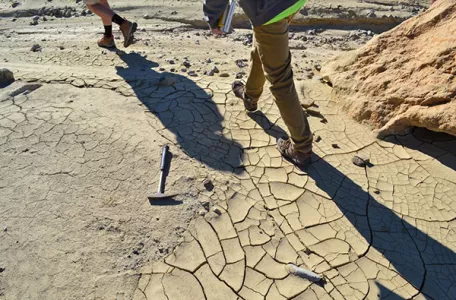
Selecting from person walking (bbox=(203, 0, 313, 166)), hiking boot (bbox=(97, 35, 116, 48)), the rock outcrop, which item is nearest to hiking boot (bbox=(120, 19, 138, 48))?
hiking boot (bbox=(97, 35, 116, 48))

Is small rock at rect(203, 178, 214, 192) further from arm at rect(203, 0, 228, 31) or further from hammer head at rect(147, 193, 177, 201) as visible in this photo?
arm at rect(203, 0, 228, 31)

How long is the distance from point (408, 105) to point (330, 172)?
71 cm

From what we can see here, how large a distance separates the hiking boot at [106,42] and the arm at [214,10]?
240 centimetres

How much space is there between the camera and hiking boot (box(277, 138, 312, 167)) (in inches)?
95.3

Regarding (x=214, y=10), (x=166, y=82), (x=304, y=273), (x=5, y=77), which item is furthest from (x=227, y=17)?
(x=5, y=77)

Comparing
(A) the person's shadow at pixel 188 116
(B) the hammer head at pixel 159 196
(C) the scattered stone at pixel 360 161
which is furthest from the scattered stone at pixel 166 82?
(C) the scattered stone at pixel 360 161

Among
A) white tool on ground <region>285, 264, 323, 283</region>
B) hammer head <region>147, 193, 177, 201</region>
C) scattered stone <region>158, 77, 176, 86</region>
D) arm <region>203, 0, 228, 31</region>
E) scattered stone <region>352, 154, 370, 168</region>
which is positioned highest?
arm <region>203, 0, 228, 31</region>

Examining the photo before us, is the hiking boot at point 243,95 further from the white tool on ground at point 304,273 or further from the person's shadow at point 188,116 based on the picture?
the white tool on ground at point 304,273

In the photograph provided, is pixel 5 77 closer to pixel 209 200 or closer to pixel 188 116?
pixel 188 116

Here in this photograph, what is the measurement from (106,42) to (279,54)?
2.63 meters

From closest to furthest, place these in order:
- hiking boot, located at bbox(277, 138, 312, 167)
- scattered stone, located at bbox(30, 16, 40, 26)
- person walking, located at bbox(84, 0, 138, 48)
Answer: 1. hiking boot, located at bbox(277, 138, 312, 167)
2. person walking, located at bbox(84, 0, 138, 48)
3. scattered stone, located at bbox(30, 16, 40, 26)

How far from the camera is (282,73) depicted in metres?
2.14

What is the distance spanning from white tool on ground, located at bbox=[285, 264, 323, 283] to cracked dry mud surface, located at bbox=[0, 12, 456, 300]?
0.08 feet

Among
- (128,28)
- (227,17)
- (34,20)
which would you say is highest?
(227,17)
